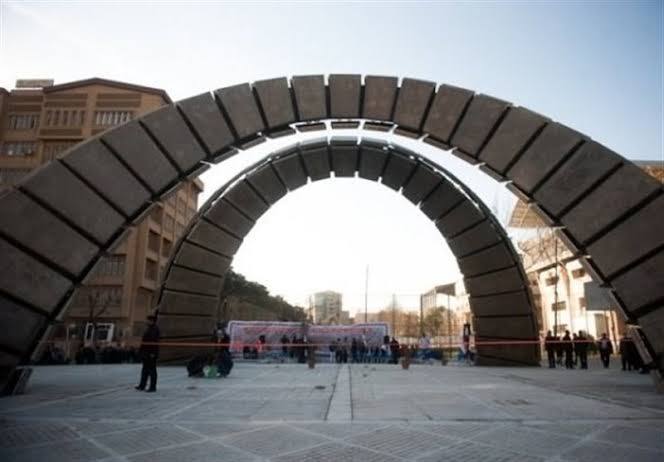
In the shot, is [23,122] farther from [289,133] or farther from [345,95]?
[345,95]

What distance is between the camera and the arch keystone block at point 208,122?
10.3 meters

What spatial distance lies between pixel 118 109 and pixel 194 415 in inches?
2223

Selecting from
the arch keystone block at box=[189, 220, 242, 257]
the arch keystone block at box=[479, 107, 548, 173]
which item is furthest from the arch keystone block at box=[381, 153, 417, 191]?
the arch keystone block at box=[479, 107, 548, 173]

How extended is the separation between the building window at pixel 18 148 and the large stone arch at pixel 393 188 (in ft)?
158

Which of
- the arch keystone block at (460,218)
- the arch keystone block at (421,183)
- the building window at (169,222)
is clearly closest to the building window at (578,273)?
the arch keystone block at (460,218)

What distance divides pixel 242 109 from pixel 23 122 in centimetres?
5905

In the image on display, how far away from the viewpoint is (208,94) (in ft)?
34.4

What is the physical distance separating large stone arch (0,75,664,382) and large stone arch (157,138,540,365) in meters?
6.91

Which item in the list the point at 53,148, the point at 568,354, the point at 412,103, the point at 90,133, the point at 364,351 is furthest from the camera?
the point at 53,148

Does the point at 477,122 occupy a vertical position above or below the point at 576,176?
above

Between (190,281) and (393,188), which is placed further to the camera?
(393,188)

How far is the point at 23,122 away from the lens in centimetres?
5550

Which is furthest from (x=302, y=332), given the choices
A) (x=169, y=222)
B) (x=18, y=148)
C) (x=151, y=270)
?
(x=18, y=148)

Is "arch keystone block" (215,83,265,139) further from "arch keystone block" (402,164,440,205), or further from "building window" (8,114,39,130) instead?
"building window" (8,114,39,130)
